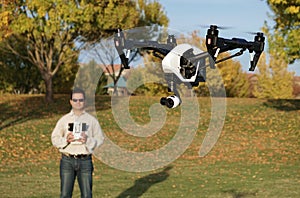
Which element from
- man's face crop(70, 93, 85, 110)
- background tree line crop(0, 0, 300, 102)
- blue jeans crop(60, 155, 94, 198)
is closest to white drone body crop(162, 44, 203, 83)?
man's face crop(70, 93, 85, 110)

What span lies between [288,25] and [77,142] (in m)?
19.5

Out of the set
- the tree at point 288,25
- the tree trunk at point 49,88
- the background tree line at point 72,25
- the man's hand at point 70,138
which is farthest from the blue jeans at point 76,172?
the tree trunk at point 49,88

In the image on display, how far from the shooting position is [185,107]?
484 cm

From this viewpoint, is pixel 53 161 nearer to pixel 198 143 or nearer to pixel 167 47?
pixel 198 143

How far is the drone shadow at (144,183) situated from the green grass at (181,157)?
3 cm

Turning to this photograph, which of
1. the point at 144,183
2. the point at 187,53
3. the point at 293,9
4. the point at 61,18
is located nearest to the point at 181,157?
the point at 144,183

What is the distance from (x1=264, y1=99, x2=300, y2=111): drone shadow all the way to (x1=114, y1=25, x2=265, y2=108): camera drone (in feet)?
89.3

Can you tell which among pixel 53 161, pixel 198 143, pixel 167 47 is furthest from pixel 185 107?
pixel 198 143

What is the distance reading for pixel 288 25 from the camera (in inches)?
1016

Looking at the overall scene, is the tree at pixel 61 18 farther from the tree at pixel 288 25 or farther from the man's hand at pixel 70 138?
the man's hand at pixel 70 138

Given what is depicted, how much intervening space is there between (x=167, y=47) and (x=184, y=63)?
0.56 feet

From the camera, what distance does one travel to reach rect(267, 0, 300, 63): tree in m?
24.3

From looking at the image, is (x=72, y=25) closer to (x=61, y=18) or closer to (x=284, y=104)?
(x=61, y=18)

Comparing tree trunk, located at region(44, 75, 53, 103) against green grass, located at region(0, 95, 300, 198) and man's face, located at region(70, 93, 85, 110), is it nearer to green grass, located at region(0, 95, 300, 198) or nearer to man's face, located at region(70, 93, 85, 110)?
green grass, located at region(0, 95, 300, 198)
